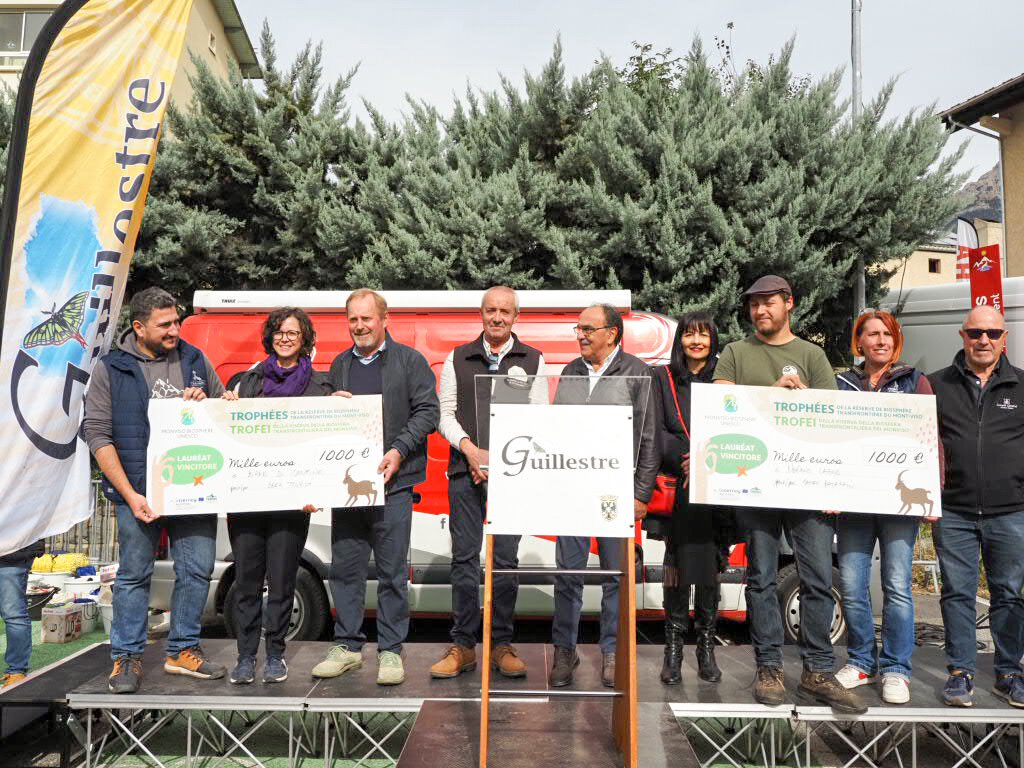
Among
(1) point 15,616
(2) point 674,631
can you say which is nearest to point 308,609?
(1) point 15,616

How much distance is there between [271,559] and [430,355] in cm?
238

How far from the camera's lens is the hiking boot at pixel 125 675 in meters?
4.08

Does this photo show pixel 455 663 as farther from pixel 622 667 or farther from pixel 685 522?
pixel 685 522

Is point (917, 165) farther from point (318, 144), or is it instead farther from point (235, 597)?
point (235, 597)

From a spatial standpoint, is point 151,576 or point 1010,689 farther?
point 151,576

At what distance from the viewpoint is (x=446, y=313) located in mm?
6352

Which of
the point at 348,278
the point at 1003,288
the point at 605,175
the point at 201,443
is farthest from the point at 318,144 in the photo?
the point at 1003,288

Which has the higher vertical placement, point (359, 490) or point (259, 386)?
point (259, 386)

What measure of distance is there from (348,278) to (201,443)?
21.1 ft

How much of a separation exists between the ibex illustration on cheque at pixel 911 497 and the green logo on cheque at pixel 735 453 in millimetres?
706

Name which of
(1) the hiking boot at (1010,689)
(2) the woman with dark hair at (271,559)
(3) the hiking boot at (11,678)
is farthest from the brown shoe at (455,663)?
(1) the hiking boot at (1010,689)

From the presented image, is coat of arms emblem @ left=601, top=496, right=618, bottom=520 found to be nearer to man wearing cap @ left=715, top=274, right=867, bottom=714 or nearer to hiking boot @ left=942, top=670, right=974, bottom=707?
man wearing cap @ left=715, top=274, right=867, bottom=714

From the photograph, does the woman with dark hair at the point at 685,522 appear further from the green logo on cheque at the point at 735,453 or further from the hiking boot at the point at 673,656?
the green logo on cheque at the point at 735,453

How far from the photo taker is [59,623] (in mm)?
6551
